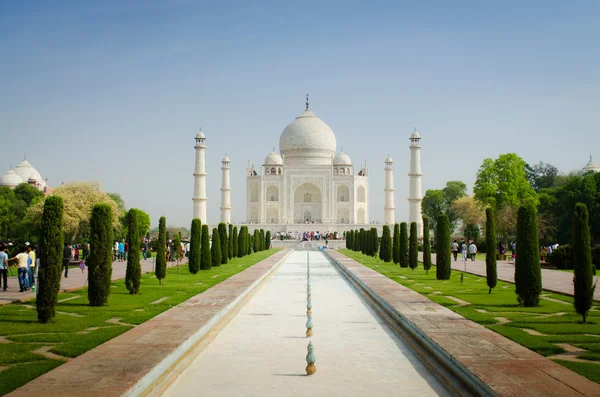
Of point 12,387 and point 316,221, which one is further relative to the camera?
point 316,221

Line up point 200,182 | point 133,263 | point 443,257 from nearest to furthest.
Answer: point 133,263 < point 443,257 < point 200,182

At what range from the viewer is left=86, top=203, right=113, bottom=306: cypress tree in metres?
8.97

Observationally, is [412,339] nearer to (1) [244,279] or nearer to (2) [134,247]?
(2) [134,247]

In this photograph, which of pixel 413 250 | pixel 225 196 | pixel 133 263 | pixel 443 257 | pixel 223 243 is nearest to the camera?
pixel 133 263

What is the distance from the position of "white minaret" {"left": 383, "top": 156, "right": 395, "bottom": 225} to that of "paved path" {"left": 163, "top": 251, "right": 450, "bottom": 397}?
37.3 metres

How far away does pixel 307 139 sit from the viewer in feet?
169

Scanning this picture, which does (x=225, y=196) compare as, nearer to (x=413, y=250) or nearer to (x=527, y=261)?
(x=413, y=250)

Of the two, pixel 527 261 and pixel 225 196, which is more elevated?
pixel 225 196

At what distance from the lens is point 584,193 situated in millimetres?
31203

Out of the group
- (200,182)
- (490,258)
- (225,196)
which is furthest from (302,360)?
(225,196)

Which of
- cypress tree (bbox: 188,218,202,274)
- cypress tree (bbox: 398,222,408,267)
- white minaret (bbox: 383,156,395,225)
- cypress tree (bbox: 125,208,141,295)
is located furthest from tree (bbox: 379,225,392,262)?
white minaret (bbox: 383,156,395,225)

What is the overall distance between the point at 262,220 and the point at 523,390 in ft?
145

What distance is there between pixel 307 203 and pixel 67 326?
144 ft

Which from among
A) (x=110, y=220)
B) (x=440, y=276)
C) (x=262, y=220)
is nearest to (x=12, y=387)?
(x=110, y=220)
